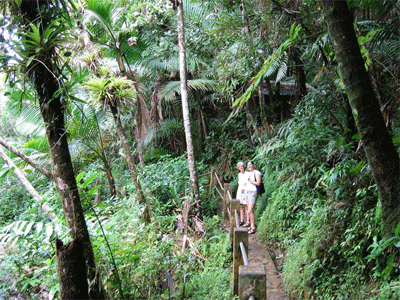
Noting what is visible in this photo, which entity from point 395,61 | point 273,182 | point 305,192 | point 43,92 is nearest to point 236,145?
point 273,182

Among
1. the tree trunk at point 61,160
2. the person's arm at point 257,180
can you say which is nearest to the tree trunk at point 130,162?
the person's arm at point 257,180

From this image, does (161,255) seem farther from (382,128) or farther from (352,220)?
(382,128)

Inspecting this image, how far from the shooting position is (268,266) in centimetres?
556

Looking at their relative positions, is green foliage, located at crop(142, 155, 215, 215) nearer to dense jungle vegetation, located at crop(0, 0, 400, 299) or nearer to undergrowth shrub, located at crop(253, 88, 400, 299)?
dense jungle vegetation, located at crop(0, 0, 400, 299)

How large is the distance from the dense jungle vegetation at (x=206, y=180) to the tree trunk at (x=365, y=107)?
0.04ft

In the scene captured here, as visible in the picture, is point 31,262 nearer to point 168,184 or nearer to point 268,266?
point 268,266

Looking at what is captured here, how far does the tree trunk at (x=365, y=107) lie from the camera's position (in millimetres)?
2814

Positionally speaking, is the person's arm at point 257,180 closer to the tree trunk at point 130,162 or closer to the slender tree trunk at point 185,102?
the slender tree trunk at point 185,102

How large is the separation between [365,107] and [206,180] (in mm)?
8244

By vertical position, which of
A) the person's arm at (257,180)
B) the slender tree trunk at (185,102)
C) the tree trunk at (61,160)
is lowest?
the tree trunk at (61,160)

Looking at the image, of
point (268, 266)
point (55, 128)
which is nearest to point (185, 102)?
point (268, 266)

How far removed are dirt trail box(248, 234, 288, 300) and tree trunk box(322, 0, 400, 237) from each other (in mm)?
2329

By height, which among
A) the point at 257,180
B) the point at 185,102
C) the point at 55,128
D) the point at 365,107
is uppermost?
the point at 185,102

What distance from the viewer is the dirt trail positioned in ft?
15.4
